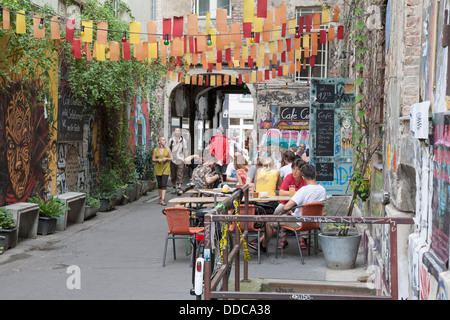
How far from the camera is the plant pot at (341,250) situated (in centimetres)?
808

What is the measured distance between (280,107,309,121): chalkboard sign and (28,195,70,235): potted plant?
1249cm

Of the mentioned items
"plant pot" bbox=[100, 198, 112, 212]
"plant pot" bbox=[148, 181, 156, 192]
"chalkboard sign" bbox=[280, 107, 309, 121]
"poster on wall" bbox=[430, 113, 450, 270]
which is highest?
"chalkboard sign" bbox=[280, 107, 309, 121]

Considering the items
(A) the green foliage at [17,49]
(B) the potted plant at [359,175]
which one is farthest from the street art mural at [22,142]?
(B) the potted plant at [359,175]

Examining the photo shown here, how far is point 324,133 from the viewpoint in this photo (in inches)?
507

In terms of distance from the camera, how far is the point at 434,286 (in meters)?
3.85

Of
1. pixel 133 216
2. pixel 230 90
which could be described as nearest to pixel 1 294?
pixel 133 216

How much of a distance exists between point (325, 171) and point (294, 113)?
10.1 metres

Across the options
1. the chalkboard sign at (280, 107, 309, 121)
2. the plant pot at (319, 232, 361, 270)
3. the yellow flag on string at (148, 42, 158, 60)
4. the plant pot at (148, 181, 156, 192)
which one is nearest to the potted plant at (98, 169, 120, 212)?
the plant pot at (148, 181, 156, 192)

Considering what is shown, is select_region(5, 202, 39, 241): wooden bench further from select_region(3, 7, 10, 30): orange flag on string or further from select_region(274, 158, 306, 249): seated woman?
select_region(274, 158, 306, 249): seated woman

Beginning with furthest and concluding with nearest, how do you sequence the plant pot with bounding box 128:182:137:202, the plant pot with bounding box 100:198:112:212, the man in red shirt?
the plant pot with bounding box 128:182:137:202, the man in red shirt, the plant pot with bounding box 100:198:112:212

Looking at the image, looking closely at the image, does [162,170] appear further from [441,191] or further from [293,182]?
[441,191]

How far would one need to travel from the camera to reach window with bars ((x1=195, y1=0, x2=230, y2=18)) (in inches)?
906

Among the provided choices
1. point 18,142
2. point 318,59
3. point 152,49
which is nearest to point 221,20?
point 152,49

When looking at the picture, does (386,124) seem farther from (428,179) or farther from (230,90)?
(230,90)
